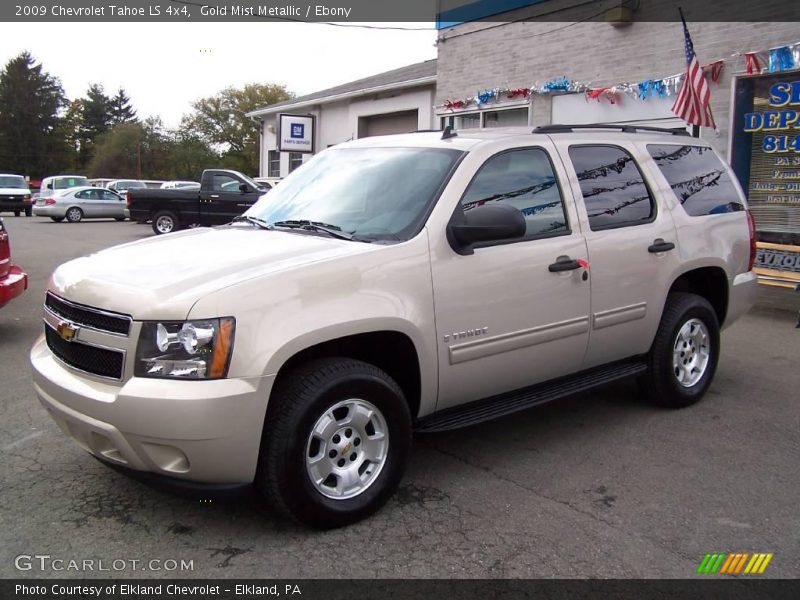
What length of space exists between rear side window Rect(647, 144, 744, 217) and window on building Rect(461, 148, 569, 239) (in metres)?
1.22

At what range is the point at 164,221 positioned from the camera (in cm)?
2030

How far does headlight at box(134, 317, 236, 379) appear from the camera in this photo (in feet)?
10.1

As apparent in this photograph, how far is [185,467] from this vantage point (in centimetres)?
314

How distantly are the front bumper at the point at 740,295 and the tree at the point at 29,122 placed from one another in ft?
249

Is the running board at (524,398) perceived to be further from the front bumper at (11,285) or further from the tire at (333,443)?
the front bumper at (11,285)

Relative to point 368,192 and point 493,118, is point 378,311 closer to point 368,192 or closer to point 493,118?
point 368,192

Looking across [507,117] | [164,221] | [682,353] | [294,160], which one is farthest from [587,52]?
[294,160]

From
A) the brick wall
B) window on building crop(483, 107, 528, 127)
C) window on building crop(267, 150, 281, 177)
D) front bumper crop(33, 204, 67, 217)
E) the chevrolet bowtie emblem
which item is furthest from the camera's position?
window on building crop(267, 150, 281, 177)

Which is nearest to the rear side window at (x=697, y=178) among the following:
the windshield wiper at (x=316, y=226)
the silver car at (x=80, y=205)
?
the windshield wiper at (x=316, y=226)

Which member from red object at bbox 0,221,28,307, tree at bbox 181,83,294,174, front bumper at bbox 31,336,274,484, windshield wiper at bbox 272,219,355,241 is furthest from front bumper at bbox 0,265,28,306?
tree at bbox 181,83,294,174

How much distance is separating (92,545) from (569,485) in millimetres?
2419

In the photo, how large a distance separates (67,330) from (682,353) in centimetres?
405

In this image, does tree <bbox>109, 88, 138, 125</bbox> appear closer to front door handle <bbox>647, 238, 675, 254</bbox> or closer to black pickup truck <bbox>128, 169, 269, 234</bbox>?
black pickup truck <bbox>128, 169, 269, 234</bbox>

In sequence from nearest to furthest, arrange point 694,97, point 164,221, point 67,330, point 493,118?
point 67,330 < point 694,97 < point 493,118 < point 164,221
